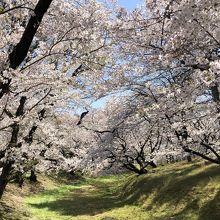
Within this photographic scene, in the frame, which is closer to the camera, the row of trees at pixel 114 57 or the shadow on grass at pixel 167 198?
the row of trees at pixel 114 57

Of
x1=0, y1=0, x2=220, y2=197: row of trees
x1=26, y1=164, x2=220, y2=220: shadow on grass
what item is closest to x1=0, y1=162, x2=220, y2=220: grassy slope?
x1=26, y1=164, x2=220, y2=220: shadow on grass

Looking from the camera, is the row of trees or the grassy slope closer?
the row of trees

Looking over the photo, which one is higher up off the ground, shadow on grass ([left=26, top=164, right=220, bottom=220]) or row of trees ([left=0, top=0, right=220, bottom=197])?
row of trees ([left=0, top=0, right=220, bottom=197])

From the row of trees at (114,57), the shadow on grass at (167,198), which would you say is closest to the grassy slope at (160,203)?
the shadow on grass at (167,198)

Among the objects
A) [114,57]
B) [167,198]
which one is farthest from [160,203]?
[114,57]

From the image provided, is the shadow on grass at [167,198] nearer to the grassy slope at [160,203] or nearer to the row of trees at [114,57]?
the grassy slope at [160,203]

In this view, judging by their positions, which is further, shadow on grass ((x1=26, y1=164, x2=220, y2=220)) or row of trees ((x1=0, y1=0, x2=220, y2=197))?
shadow on grass ((x1=26, y1=164, x2=220, y2=220))

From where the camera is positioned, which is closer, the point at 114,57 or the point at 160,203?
the point at 114,57

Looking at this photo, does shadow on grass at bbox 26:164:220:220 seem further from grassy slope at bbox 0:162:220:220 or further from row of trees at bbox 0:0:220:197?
row of trees at bbox 0:0:220:197

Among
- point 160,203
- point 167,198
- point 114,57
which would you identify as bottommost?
point 160,203

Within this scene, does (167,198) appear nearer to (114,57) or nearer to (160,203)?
(160,203)

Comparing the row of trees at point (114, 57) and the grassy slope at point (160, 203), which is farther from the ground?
the row of trees at point (114, 57)

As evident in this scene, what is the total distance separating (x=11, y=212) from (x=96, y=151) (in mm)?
10235

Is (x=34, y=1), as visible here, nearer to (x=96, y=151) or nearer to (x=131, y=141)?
(x=96, y=151)
